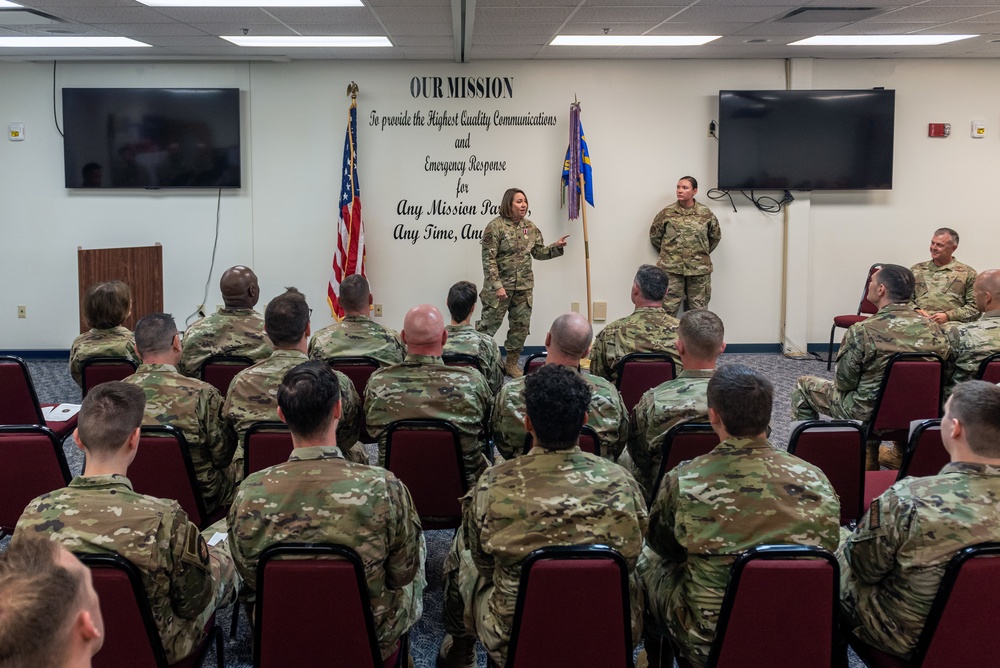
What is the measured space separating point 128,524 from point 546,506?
1020 mm

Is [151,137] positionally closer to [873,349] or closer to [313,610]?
[873,349]

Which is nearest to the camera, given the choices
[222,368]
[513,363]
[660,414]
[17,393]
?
[660,414]

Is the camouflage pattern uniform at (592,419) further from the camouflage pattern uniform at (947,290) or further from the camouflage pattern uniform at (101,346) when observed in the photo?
the camouflage pattern uniform at (947,290)

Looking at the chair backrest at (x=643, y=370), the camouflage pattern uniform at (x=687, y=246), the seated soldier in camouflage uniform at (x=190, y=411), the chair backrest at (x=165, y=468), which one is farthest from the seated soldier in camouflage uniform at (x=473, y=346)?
the camouflage pattern uniform at (x=687, y=246)

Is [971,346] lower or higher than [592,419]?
higher

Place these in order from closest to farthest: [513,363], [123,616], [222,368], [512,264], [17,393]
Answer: [123,616], [17,393], [222,368], [512,264], [513,363]

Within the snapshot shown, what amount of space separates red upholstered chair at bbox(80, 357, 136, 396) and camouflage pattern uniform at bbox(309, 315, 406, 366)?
0.97 metres

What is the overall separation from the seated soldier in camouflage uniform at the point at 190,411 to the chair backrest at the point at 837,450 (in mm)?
2188

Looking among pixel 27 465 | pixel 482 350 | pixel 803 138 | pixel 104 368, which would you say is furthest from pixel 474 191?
pixel 27 465

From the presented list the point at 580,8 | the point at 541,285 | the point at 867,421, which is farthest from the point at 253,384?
the point at 541,285

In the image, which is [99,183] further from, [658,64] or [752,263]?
[752,263]

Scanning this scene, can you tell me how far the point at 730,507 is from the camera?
2.08 meters

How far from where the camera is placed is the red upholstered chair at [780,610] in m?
1.91

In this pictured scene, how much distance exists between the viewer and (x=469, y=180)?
824cm
